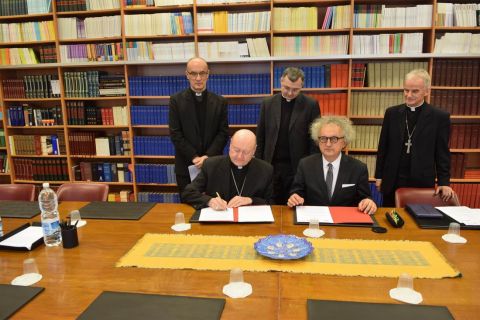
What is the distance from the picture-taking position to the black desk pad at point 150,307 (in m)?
1.23

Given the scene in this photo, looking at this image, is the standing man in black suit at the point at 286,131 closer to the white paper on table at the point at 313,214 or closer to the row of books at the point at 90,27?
the white paper on table at the point at 313,214

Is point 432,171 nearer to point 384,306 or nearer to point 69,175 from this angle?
point 384,306

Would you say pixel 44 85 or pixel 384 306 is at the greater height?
pixel 44 85

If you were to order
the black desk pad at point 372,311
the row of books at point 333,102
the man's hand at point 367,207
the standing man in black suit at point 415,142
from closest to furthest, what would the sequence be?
the black desk pad at point 372,311, the man's hand at point 367,207, the standing man in black suit at point 415,142, the row of books at point 333,102

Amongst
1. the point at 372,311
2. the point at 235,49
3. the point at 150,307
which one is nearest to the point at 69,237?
the point at 150,307

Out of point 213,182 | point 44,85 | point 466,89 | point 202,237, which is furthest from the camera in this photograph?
point 44,85

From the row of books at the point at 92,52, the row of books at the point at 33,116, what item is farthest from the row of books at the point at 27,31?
the row of books at the point at 33,116

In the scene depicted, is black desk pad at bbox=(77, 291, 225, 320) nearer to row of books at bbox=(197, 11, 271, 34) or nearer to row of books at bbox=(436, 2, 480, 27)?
row of books at bbox=(197, 11, 271, 34)

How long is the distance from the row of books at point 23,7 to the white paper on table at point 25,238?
366cm

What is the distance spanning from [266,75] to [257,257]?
315 cm

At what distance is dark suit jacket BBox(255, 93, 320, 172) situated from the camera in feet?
10.8

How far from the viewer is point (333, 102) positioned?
175 inches

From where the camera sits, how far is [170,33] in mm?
4477

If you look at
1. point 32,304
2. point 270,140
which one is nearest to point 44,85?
point 270,140
